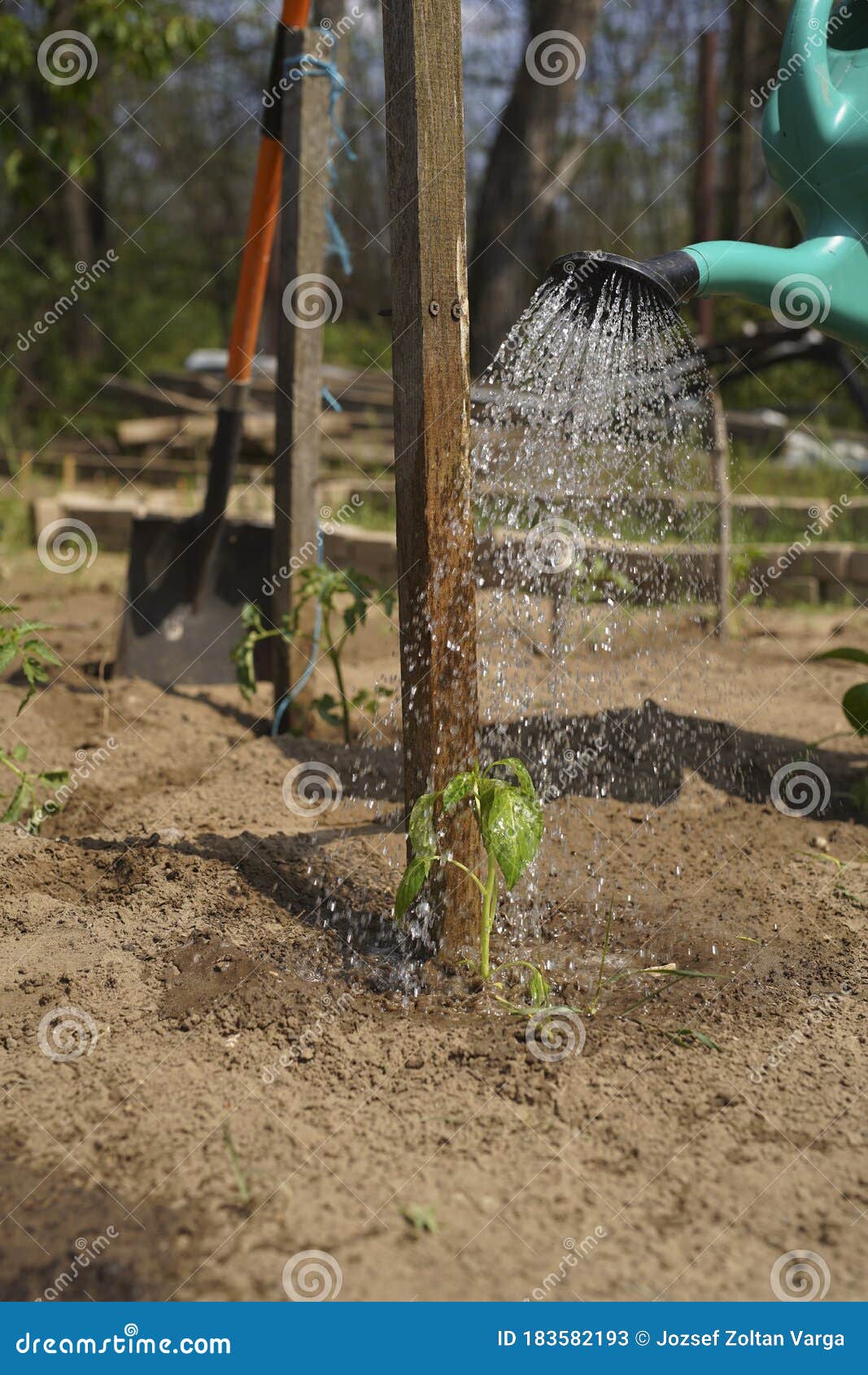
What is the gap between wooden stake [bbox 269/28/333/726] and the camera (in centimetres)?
358

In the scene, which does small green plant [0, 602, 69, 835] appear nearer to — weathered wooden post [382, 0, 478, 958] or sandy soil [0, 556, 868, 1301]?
sandy soil [0, 556, 868, 1301]

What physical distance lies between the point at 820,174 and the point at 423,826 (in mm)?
1704

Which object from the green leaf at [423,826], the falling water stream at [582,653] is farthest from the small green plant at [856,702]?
the green leaf at [423,826]

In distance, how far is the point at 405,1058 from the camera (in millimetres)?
2141

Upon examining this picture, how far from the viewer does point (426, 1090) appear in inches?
Result: 80.7

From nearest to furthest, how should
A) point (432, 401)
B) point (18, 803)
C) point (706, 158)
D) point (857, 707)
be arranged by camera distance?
point (432, 401) → point (18, 803) → point (857, 707) → point (706, 158)

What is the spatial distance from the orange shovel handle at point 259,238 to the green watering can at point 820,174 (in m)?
1.61

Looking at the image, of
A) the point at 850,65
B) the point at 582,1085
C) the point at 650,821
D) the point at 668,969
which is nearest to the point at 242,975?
the point at 582,1085

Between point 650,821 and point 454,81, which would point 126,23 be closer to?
point 454,81

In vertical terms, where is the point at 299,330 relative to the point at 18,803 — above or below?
above

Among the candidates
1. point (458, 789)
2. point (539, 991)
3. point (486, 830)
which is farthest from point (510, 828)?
point (539, 991)

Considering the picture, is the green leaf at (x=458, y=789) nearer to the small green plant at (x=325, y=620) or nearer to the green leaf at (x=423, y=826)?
the green leaf at (x=423, y=826)

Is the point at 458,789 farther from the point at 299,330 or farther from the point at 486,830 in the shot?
the point at 299,330

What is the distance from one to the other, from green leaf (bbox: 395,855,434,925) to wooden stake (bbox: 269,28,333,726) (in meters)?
1.69
